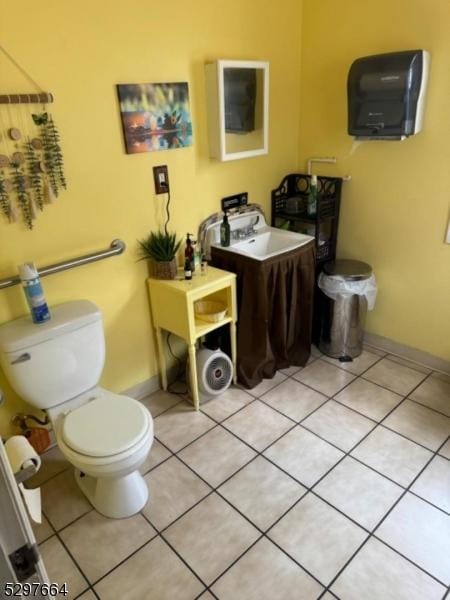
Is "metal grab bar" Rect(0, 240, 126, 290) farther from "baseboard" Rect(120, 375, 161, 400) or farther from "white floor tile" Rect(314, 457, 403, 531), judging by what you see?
"white floor tile" Rect(314, 457, 403, 531)

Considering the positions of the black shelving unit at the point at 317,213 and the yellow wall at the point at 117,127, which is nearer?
the yellow wall at the point at 117,127

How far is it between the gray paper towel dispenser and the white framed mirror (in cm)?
50

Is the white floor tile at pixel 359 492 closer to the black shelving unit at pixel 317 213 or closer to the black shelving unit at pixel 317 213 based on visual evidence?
the black shelving unit at pixel 317 213

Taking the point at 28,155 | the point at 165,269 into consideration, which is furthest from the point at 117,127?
the point at 165,269

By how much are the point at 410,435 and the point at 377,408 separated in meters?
0.23

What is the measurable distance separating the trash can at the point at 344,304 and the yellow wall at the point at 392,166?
0.17 meters

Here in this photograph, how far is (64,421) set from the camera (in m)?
1.71

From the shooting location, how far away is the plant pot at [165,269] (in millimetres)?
2174

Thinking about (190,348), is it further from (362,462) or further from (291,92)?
(291,92)

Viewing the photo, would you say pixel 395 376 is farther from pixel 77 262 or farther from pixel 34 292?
pixel 34 292

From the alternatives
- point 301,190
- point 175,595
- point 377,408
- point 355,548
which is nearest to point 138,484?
point 175,595

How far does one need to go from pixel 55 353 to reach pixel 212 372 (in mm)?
882

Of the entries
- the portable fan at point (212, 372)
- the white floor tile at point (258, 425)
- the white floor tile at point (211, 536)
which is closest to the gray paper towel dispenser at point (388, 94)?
the portable fan at point (212, 372)

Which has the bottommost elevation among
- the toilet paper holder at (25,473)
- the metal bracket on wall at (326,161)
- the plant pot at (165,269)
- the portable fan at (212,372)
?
the portable fan at (212,372)
